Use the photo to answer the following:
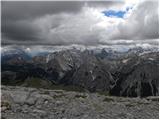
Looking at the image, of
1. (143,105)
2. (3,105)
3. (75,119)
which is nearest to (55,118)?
(75,119)

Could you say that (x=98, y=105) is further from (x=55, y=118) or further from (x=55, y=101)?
(x=55, y=118)

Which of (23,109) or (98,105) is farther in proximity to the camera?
(98,105)

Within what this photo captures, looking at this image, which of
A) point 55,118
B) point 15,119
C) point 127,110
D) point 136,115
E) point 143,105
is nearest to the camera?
point 15,119

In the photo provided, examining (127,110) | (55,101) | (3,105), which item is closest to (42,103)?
(55,101)

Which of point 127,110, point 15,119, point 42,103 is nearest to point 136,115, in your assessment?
point 127,110

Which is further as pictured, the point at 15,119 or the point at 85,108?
the point at 85,108

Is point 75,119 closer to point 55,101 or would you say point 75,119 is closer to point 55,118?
point 55,118

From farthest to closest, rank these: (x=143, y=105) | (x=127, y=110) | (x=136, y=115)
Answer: (x=143, y=105) → (x=127, y=110) → (x=136, y=115)

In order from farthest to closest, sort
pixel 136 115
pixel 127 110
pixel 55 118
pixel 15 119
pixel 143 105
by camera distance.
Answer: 1. pixel 143 105
2. pixel 127 110
3. pixel 136 115
4. pixel 55 118
5. pixel 15 119
